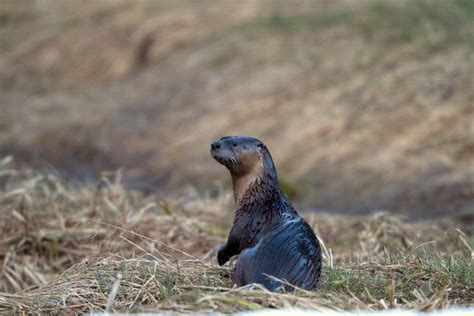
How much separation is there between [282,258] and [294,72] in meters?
10.4

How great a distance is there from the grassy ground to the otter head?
48 centimetres

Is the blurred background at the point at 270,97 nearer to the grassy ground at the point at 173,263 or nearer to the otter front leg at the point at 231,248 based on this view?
the grassy ground at the point at 173,263

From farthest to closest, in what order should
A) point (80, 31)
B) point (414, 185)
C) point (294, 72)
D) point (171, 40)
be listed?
point (80, 31), point (171, 40), point (294, 72), point (414, 185)

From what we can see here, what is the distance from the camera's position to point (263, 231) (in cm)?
443

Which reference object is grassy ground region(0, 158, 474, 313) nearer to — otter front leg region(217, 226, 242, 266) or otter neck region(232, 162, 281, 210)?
otter front leg region(217, 226, 242, 266)

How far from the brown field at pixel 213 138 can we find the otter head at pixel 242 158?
48cm

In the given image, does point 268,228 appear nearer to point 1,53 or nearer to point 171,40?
point 171,40

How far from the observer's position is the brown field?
4.70 meters

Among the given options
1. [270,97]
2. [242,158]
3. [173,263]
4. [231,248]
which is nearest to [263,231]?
[231,248]

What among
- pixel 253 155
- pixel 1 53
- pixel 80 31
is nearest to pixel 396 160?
pixel 253 155

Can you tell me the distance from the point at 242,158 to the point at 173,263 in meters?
0.74

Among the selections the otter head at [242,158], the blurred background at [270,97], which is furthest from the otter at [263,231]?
the blurred background at [270,97]

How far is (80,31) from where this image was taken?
19.3 meters

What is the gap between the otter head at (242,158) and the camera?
4.54 m
